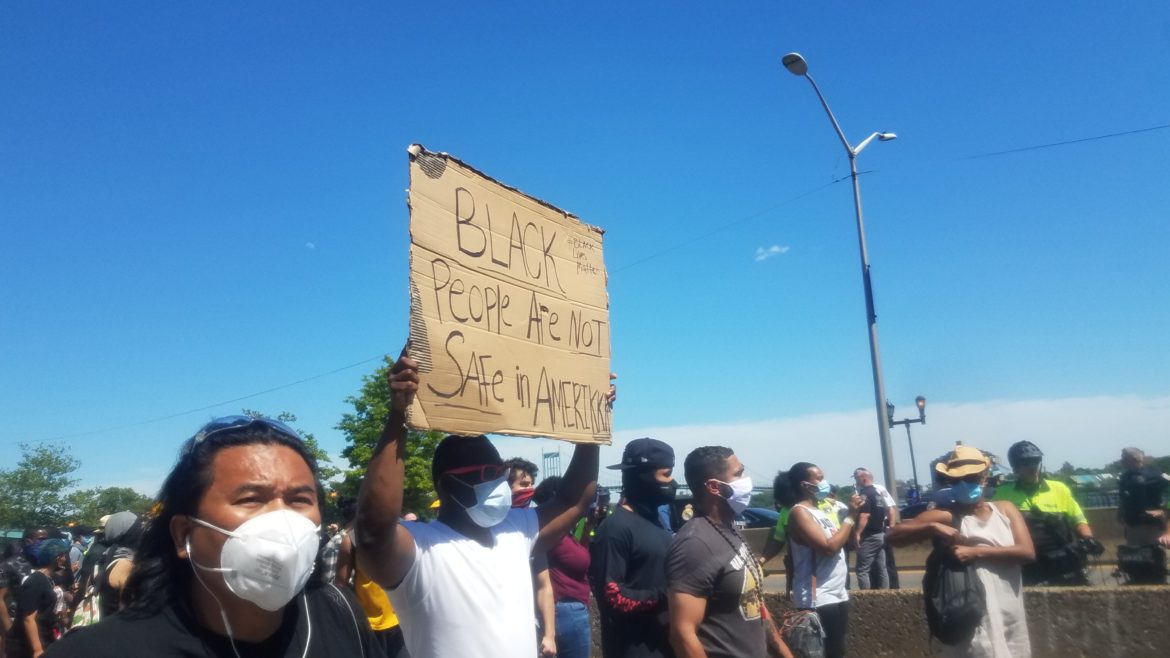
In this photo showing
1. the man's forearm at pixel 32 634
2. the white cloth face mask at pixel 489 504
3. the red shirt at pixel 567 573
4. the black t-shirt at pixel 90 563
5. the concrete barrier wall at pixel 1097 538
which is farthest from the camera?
the concrete barrier wall at pixel 1097 538

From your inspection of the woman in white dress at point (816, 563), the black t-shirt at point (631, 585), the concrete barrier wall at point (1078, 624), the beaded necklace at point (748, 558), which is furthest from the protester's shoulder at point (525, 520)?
the concrete barrier wall at point (1078, 624)

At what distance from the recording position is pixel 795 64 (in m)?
14.4

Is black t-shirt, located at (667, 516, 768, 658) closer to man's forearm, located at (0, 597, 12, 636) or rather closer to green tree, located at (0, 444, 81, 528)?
man's forearm, located at (0, 597, 12, 636)

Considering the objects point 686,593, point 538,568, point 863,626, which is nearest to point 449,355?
point 686,593

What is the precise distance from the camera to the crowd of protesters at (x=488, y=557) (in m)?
1.96

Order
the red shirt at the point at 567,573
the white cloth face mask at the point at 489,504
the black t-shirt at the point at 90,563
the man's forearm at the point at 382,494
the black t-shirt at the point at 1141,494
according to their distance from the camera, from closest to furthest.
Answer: the man's forearm at the point at 382,494 → the white cloth face mask at the point at 489,504 → the red shirt at the point at 567,573 → the black t-shirt at the point at 90,563 → the black t-shirt at the point at 1141,494

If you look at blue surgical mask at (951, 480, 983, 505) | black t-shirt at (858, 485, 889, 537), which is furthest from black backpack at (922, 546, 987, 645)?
black t-shirt at (858, 485, 889, 537)

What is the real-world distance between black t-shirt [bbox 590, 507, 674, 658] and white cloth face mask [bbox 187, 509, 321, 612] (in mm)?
2271

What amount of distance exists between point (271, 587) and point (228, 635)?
0.54 ft

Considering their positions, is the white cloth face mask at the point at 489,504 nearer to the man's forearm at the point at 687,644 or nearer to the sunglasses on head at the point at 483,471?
the sunglasses on head at the point at 483,471

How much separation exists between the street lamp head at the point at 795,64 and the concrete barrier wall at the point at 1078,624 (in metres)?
9.72

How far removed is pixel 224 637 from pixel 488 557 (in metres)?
1.14

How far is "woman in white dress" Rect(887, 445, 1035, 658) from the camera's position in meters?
4.43

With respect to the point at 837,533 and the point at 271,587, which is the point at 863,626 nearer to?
the point at 837,533
